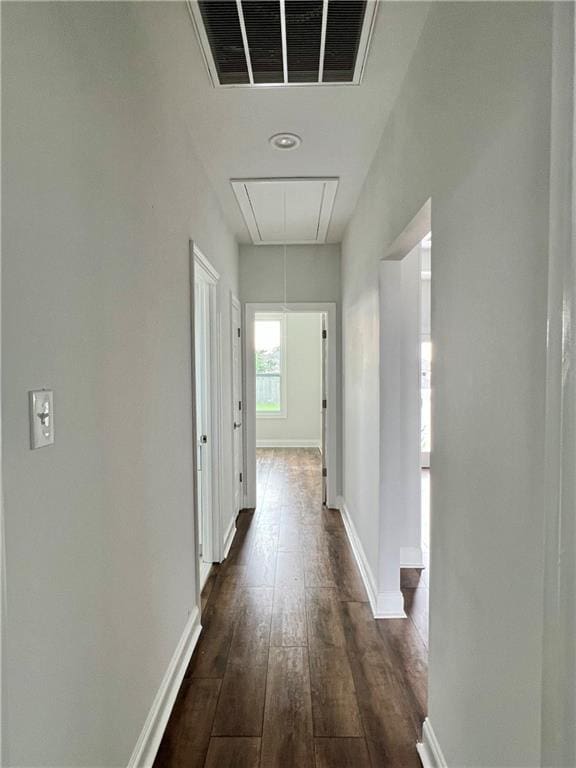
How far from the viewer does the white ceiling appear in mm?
1661

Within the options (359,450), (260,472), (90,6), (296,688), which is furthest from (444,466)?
(260,472)

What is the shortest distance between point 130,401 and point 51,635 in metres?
0.71

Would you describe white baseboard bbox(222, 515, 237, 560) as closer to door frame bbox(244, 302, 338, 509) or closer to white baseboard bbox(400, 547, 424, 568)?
door frame bbox(244, 302, 338, 509)

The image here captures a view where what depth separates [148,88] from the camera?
173 cm

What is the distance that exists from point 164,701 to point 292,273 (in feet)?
12.2

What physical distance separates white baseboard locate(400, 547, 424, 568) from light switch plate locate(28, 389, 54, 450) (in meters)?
2.93

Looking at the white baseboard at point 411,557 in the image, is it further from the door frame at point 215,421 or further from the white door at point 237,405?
the white door at point 237,405

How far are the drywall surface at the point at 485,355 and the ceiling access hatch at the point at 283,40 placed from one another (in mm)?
250

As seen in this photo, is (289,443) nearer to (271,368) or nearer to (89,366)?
(271,368)

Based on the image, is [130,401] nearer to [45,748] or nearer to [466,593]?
[45,748]

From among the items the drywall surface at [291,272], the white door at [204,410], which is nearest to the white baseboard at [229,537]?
the white door at [204,410]

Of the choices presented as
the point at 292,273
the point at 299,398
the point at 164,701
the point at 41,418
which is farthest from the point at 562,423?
the point at 299,398

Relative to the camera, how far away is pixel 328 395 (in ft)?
15.2

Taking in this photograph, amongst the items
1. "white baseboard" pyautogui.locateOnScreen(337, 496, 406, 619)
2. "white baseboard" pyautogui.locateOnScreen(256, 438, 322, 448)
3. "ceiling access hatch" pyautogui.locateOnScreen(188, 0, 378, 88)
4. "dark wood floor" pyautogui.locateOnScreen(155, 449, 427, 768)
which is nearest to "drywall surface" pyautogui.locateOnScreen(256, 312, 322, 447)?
"white baseboard" pyautogui.locateOnScreen(256, 438, 322, 448)
